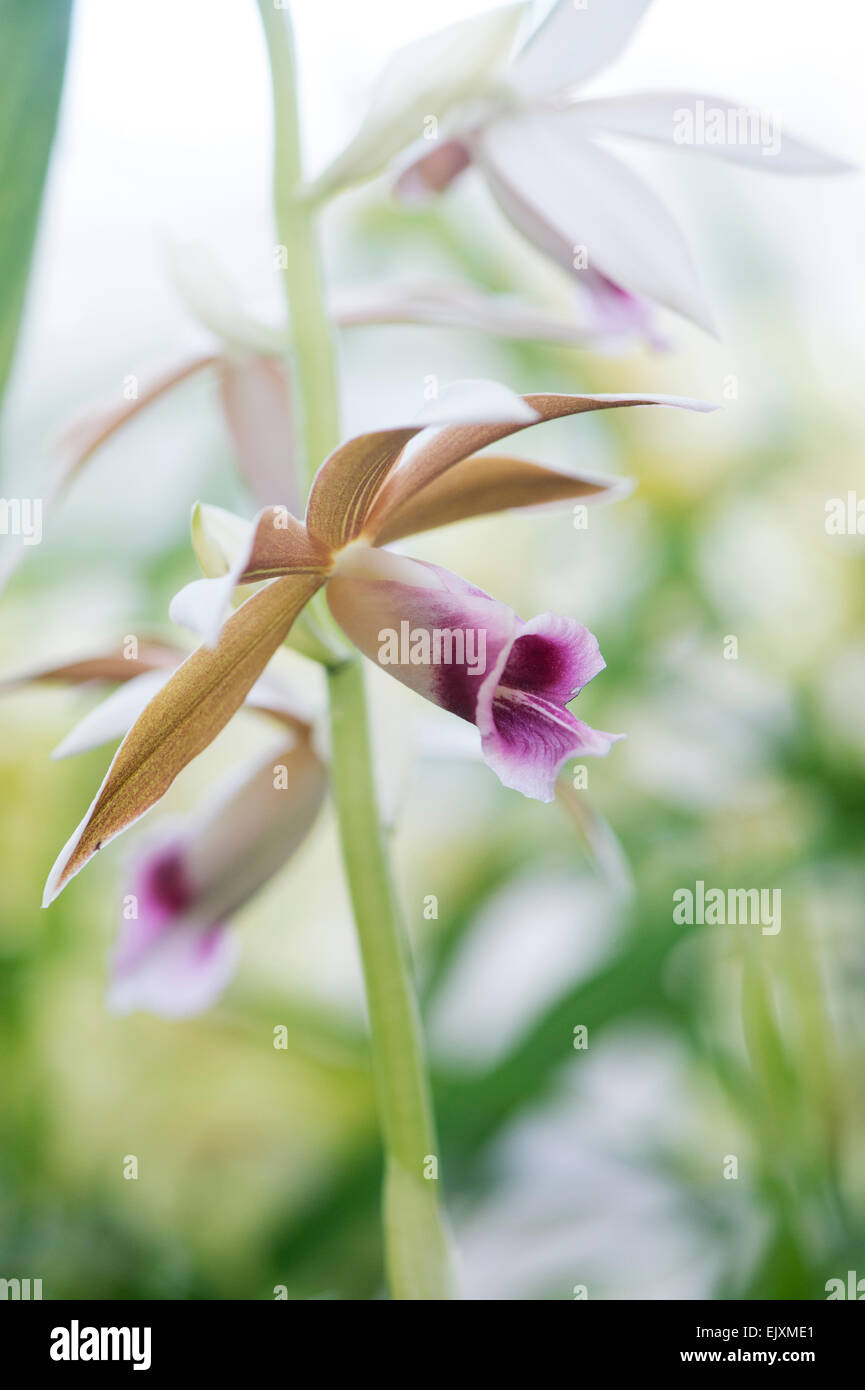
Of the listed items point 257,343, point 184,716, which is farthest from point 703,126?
point 184,716

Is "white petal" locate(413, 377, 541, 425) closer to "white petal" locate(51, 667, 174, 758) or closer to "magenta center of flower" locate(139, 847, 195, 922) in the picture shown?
"white petal" locate(51, 667, 174, 758)

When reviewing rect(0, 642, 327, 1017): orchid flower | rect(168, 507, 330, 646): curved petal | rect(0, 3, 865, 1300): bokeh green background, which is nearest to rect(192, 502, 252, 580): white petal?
rect(168, 507, 330, 646): curved petal

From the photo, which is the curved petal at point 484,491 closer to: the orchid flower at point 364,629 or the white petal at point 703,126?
the orchid flower at point 364,629

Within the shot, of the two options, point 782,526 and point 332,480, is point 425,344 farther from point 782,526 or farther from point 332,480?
point 332,480

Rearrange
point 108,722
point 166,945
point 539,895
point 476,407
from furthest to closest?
1. point 539,895
2. point 166,945
3. point 108,722
4. point 476,407

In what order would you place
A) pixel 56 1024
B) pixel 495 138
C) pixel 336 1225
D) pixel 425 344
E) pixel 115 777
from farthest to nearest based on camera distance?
pixel 425 344
pixel 56 1024
pixel 336 1225
pixel 495 138
pixel 115 777

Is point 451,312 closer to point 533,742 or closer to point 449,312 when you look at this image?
point 449,312

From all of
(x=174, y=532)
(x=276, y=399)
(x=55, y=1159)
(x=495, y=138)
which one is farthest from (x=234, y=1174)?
(x=495, y=138)
